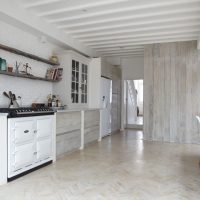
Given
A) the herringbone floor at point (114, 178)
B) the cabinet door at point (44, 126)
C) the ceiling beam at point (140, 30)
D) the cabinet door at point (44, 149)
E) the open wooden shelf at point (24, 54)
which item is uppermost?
the ceiling beam at point (140, 30)

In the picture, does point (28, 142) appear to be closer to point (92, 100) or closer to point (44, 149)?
point (44, 149)

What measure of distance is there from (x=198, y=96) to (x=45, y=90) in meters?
4.04

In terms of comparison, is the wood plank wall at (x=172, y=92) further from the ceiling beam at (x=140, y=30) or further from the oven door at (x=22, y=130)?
the oven door at (x=22, y=130)

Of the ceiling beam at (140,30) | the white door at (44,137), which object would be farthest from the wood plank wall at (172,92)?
the white door at (44,137)

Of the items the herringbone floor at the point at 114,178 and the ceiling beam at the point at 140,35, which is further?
the ceiling beam at the point at 140,35

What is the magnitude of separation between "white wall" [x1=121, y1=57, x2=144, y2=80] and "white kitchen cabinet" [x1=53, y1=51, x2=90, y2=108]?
2914 millimetres

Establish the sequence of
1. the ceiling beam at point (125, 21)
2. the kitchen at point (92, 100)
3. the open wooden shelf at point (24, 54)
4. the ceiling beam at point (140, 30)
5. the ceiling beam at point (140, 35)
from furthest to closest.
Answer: the ceiling beam at point (140, 35), the ceiling beam at point (140, 30), the ceiling beam at point (125, 21), the open wooden shelf at point (24, 54), the kitchen at point (92, 100)

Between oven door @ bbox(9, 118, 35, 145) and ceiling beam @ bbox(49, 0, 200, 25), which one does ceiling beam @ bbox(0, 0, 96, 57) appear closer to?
ceiling beam @ bbox(49, 0, 200, 25)

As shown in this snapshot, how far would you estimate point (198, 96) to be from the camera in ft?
19.2

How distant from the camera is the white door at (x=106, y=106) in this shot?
6652 millimetres

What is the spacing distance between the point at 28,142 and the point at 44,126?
1.48ft

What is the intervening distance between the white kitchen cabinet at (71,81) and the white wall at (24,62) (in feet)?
0.99

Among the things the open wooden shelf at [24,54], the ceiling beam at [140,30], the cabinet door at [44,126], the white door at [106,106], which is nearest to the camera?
the cabinet door at [44,126]

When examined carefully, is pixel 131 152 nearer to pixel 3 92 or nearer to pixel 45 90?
pixel 45 90
